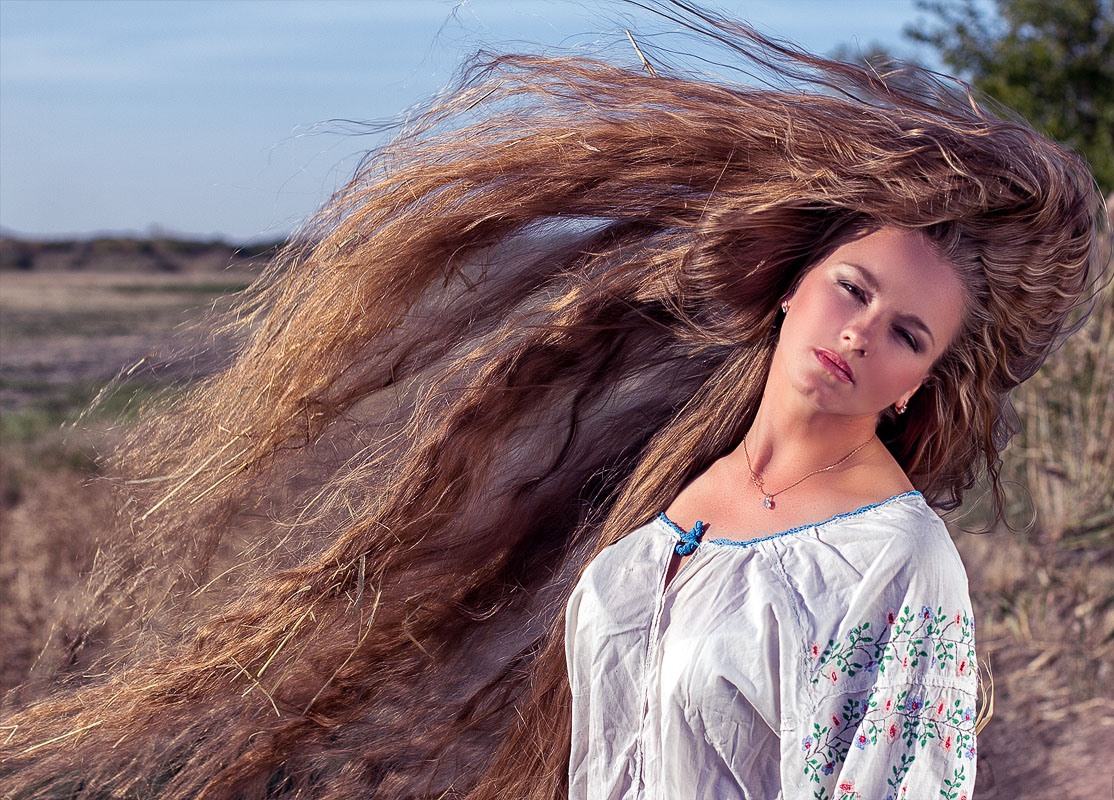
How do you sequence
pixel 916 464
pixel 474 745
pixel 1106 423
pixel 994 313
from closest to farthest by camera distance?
1. pixel 994 313
2. pixel 916 464
3. pixel 474 745
4. pixel 1106 423

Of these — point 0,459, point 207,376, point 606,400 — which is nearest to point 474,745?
point 606,400

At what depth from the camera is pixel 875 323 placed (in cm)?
201

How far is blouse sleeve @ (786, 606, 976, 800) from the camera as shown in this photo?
1830 millimetres

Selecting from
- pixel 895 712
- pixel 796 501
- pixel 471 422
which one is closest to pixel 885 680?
pixel 895 712

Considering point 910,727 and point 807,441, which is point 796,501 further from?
point 910,727

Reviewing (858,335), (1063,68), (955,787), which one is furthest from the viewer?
(1063,68)

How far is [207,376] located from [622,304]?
1.01 m

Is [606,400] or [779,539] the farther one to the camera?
[606,400]

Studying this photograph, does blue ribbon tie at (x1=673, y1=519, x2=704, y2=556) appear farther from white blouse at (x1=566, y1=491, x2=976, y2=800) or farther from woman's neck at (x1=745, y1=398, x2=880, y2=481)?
woman's neck at (x1=745, y1=398, x2=880, y2=481)

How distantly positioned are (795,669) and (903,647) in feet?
0.55

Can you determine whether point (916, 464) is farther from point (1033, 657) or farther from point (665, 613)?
point (1033, 657)

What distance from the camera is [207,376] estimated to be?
2.85 meters

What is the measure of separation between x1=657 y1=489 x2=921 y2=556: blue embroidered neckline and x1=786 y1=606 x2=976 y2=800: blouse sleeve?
23cm

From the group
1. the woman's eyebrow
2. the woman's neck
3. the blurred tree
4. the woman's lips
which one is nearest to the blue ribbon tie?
the woman's neck
